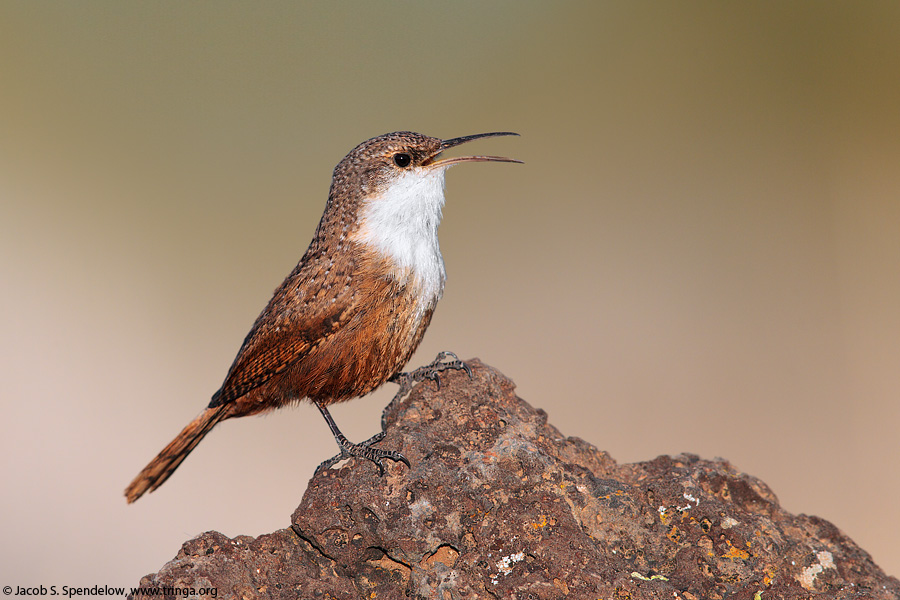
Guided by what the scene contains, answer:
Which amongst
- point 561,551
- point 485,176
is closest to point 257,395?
point 561,551

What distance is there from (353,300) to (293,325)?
0.37 m

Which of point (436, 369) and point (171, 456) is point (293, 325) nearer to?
point (436, 369)

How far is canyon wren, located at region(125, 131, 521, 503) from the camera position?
3965 millimetres

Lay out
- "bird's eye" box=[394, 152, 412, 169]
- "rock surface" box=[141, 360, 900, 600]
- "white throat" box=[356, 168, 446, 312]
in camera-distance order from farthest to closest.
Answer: "bird's eye" box=[394, 152, 412, 169]
"white throat" box=[356, 168, 446, 312]
"rock surface" box=[141, 360, 900, 600]

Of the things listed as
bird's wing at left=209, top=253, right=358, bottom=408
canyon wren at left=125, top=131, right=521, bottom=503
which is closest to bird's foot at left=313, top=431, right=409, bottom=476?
canyon wren at left=125, top=131, right=521, bottom=503

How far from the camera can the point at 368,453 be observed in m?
3.40

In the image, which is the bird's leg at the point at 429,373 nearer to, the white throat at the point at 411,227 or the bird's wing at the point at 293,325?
the white throat at the point at 411,227

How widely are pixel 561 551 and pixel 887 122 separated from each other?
916 cm

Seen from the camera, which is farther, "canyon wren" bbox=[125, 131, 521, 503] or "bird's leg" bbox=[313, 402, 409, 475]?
"canyon wren" bbox=[125, 131, 521, 503]

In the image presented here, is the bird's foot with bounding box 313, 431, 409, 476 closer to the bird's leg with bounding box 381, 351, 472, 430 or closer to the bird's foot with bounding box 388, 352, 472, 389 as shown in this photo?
the bird's leg with bounding box 381, 351, 472, 430

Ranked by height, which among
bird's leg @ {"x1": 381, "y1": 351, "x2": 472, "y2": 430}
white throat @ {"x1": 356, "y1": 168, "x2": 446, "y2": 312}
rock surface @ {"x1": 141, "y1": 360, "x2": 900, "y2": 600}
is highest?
white throat @ {"x1": 356, "y1": 168, "x2": 446, "y2": 312}

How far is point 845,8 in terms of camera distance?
33.1 ft

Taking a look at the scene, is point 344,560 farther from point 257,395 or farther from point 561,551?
point 257,395

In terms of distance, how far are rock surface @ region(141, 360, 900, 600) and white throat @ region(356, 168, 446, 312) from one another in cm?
88
